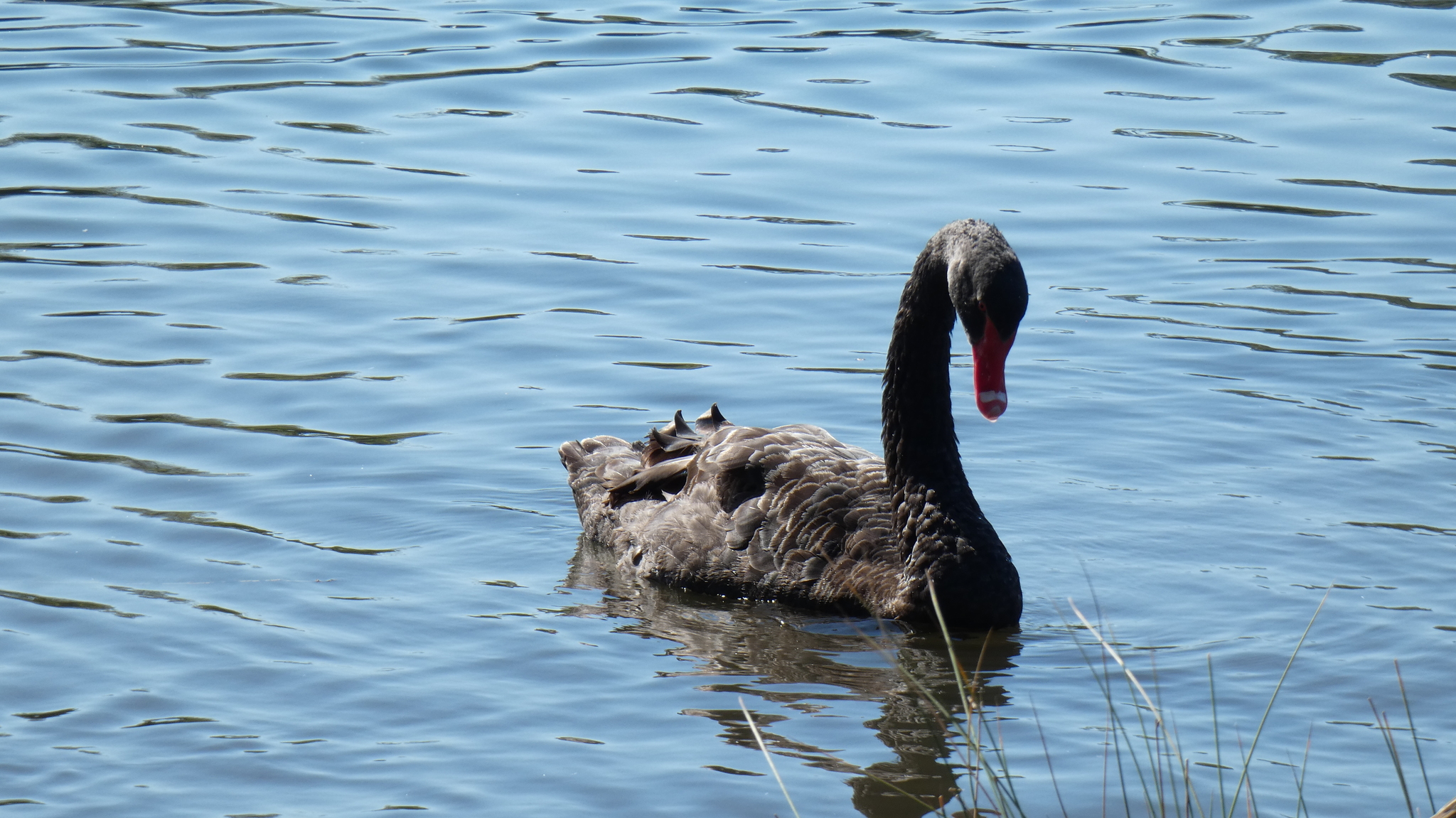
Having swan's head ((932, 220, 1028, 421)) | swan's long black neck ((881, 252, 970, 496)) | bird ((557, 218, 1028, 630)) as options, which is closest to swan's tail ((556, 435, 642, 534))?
bird ((557, 218, 1028, 630))

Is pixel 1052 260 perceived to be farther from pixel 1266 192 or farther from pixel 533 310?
pixel 533 310

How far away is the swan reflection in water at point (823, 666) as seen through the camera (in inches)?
236

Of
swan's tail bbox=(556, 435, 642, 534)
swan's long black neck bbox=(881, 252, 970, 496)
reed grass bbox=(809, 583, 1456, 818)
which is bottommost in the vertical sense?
reed grass bbox=(809, 583, 1456, 818)

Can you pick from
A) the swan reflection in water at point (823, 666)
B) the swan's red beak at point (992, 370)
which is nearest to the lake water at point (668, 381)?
the swan reflection in water at point (823, 666)

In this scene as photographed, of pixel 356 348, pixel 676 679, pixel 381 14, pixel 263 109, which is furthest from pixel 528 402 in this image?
pixel 381 14

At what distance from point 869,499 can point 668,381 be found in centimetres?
233

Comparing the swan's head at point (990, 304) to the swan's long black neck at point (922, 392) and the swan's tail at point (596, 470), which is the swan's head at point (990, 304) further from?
the swan's tail at point (596, 470)

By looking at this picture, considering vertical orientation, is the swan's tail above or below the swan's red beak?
below

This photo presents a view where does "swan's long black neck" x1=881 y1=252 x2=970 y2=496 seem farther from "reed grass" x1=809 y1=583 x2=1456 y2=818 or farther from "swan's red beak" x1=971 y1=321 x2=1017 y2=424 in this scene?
"reed grass" x1=809 y1=583 x2=1456 y2=818

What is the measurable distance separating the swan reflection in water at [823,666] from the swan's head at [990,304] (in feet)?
3.16

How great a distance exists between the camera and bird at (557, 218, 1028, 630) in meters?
7.08

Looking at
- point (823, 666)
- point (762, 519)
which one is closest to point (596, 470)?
point (762, 519)

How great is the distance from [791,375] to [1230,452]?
2307mm

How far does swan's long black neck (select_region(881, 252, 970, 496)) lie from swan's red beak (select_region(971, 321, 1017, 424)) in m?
0.71
